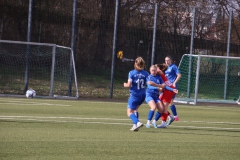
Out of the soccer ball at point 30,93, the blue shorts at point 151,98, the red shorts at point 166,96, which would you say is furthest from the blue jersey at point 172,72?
the soccer ball at point 30,93

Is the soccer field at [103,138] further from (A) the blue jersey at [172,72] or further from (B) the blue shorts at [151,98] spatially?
(A) the blue jersey at [172,72]

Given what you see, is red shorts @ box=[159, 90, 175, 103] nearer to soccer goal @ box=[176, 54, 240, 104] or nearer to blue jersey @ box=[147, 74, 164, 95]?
blue jersey @ box=[147, 74, 164, 95]

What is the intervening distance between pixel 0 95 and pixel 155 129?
34.7 ft

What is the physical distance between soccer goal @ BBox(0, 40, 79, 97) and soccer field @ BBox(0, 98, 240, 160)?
6.74 metres

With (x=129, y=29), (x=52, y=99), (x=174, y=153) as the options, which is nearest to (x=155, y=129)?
(x=174, y=153)

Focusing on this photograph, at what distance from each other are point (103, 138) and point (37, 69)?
1370 centimetres

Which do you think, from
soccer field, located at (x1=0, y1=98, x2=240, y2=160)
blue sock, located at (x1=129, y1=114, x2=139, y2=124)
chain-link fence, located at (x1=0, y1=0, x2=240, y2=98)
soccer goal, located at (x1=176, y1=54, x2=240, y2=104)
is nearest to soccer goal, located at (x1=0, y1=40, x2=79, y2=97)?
chain-link fence, located at (x1=0, y1=0, x2=240, y2=98)

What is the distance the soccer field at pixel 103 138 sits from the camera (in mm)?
8406

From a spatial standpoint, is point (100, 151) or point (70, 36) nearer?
point (100, 151)

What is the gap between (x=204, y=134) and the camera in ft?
40.2

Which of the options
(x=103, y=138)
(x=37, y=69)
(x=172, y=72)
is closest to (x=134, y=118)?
(x=103, y=138)

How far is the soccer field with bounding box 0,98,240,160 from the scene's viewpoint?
8.41 metres

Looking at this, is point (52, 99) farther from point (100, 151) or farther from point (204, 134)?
point (100, 151)

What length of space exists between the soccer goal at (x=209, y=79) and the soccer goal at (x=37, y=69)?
5283 millimetres
